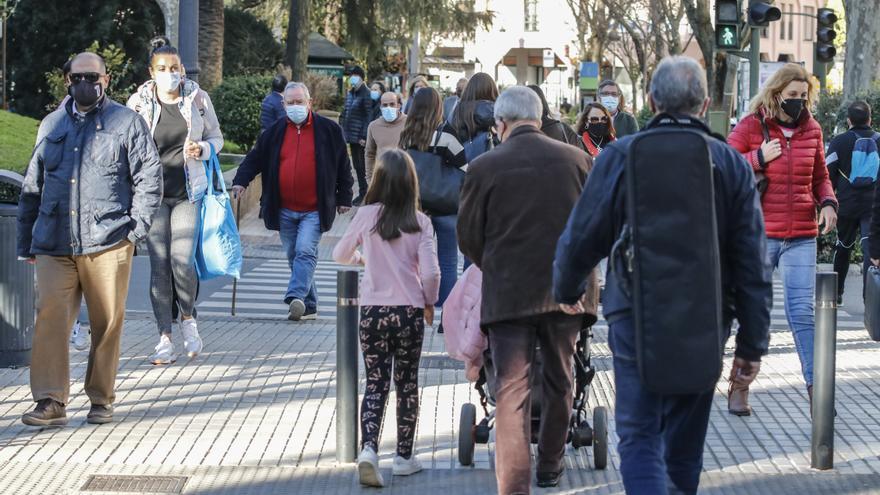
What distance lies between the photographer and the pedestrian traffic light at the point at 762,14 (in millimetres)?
18750

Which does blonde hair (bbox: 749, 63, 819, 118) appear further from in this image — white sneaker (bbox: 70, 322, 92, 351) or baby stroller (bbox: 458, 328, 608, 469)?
white sneaker (bbox: 70, 322, 92, 351)

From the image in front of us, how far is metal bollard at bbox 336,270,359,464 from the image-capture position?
6.96 metres

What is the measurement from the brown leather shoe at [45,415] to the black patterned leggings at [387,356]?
193cm

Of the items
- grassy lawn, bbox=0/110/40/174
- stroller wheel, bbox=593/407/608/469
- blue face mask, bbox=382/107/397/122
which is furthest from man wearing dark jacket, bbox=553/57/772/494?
grassy lawn, bbox=0/110/40/174

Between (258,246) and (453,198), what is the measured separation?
8368 millimetres

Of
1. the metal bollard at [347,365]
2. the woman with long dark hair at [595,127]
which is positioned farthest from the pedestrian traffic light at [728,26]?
the metal bollard at [347,365]

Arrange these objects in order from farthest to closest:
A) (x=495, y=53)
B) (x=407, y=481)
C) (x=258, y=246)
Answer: (x=495, y=53) → (x=258, y=246) → (x=407, y=481)

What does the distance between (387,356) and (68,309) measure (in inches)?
78.5

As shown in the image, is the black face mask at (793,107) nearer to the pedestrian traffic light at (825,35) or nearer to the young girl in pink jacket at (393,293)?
the young girl in pink jacket at (393,293)

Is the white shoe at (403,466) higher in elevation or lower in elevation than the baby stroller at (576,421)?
lower

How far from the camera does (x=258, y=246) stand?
60.1 ft

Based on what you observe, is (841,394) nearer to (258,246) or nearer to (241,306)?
(241,306)

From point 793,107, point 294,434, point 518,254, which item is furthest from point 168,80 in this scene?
point 518,254

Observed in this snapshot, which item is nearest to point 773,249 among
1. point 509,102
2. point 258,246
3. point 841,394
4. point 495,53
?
point 841,394
